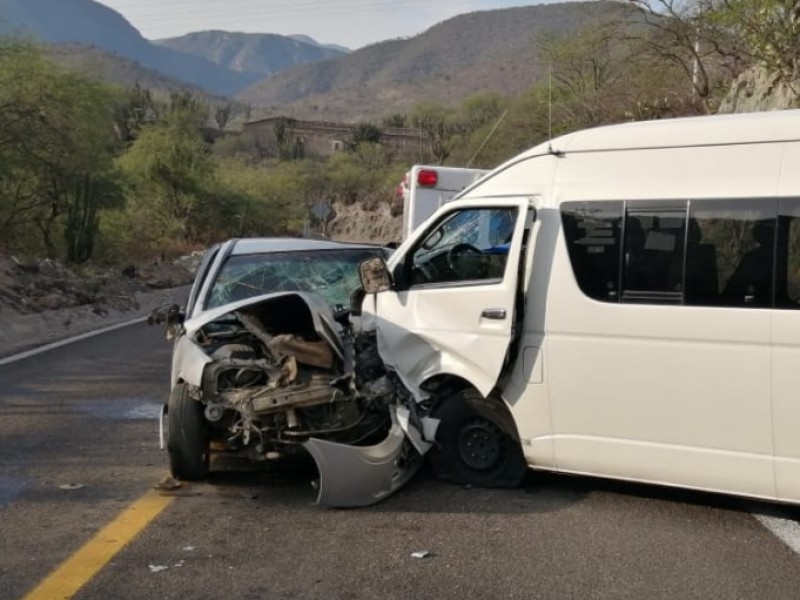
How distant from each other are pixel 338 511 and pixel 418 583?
4.29 ft

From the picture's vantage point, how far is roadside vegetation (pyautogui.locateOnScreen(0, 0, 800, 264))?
2036cm

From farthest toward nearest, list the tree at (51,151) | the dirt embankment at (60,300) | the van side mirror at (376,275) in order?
the tree at (51,151)
the dirt embankment at (60,300)
the van side mirror at (376,275)

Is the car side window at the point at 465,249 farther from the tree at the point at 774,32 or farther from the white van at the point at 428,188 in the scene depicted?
the tree at the point at 774,32

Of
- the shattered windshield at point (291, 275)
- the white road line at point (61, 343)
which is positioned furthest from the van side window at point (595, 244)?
the white road line at point (61, 343)

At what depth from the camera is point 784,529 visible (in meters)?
5.62

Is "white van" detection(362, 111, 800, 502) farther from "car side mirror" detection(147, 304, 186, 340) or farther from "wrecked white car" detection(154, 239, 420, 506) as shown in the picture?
"car side mirror" detection(147, 304, 186, 340)

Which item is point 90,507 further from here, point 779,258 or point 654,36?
point 654,36

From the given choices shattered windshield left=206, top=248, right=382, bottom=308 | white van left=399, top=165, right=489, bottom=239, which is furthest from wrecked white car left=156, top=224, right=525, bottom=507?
white van left=399, top=165, right=489, bottom=239

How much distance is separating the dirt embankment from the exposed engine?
850 centimetres

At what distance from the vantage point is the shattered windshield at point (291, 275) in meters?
7.84

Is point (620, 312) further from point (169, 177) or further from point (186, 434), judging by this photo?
point (169, 177)

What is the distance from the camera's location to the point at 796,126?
5387 mm

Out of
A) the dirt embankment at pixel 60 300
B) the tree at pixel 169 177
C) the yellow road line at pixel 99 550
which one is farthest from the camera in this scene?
the tree at pixel 169 177

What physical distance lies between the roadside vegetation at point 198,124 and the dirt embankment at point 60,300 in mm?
7518
